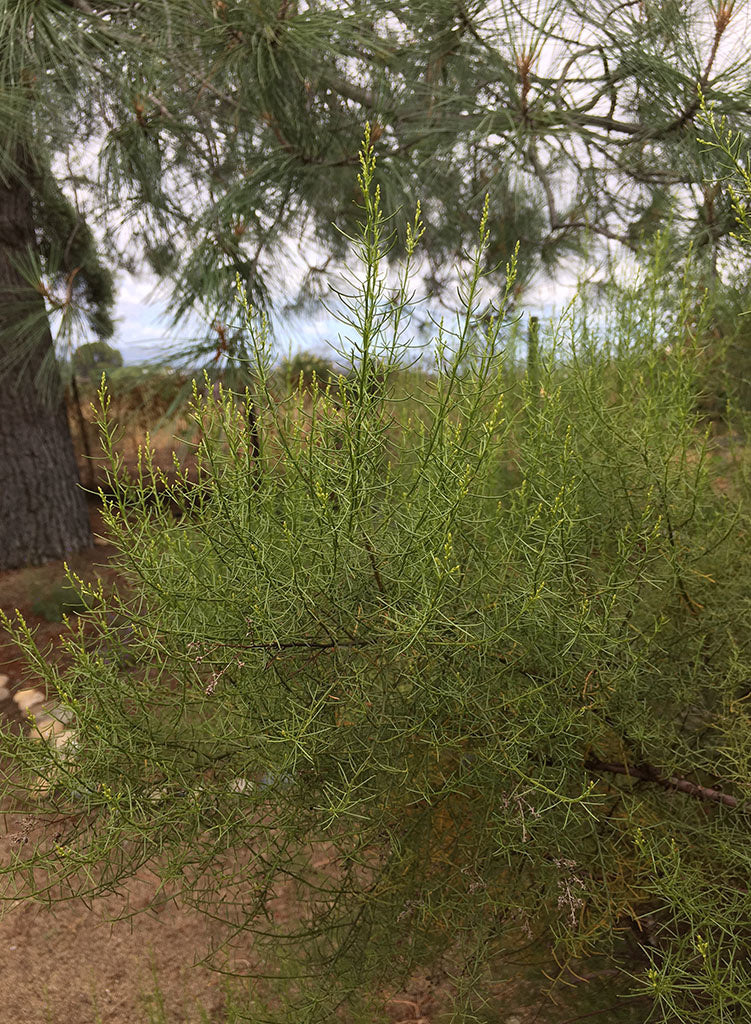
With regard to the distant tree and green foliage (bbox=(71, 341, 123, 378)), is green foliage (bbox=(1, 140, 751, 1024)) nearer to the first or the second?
the distant tree

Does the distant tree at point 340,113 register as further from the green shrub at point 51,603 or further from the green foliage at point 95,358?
the green shrub at point 51,603

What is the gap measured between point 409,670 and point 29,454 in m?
3.64

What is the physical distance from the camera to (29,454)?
4.21 meters

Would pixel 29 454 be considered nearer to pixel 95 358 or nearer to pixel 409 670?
pixel 95 358

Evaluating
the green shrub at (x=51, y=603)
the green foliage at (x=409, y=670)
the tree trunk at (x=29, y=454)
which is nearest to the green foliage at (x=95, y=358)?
the tree trunk at (x=29, y=454)

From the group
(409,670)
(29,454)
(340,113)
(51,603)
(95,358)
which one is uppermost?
(340,113)

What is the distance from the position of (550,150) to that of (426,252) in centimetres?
107

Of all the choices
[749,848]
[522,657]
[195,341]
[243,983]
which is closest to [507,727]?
[522,657]

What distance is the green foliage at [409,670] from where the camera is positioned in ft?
3.36

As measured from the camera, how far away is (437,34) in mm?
2541

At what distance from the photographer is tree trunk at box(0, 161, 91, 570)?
4027 millimetres

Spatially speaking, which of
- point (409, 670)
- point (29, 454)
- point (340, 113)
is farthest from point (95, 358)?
point (409, 670)

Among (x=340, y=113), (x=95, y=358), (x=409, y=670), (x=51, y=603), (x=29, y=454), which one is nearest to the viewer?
(x=409, y=670)

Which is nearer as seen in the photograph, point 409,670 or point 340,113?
point 409,670
